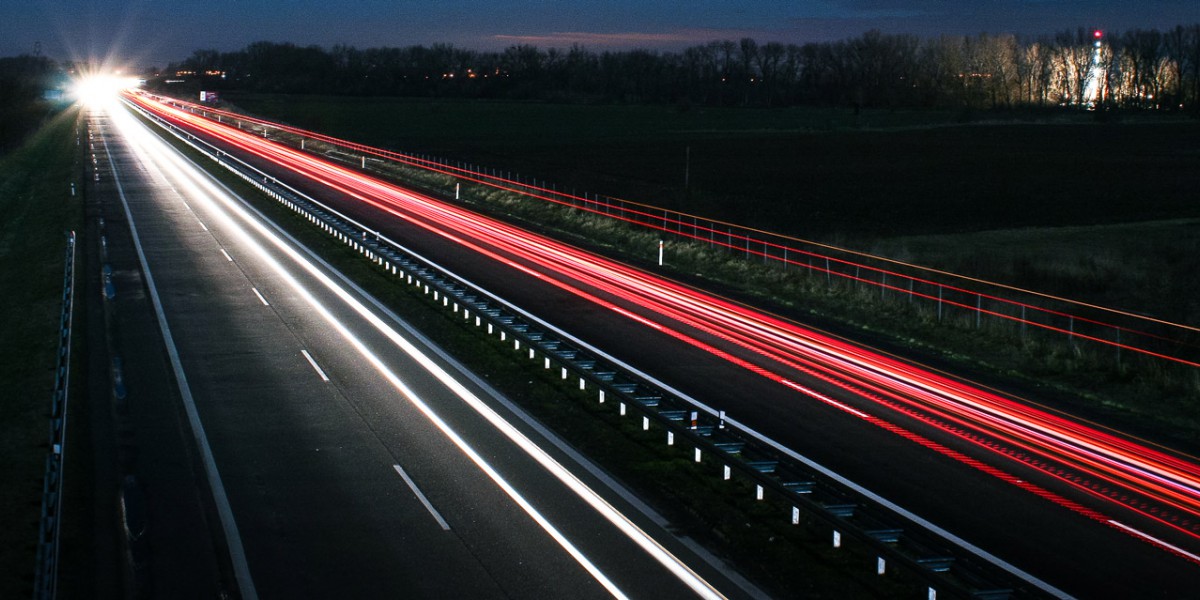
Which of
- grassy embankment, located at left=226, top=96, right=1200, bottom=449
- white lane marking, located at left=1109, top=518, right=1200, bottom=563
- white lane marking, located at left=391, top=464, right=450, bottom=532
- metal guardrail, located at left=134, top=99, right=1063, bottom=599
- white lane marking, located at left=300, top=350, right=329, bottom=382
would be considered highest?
grassy embankment, located at left=226, top=96, right=1200, bottom=449

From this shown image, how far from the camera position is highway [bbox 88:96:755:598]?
11953 millimetres

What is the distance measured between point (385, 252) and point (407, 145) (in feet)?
214

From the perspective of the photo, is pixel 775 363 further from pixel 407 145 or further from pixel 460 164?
pixel 407 145

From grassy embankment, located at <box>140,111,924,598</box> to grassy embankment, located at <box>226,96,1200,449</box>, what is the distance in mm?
7998

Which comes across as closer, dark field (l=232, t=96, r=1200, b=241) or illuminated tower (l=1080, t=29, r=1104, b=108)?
dark field (l=232, t=96, r=1200, b=241)

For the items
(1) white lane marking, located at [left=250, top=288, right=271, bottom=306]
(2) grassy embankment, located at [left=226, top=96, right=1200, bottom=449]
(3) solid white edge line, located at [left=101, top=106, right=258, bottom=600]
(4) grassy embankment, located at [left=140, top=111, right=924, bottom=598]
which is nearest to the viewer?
(3) solid white edge line, located at [left=101, top=106, right=258, bottom=600]

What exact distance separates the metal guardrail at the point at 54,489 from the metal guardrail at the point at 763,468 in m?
8.04

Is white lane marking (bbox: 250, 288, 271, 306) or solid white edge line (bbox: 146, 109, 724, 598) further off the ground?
white lane marking (bbox: 250, 288, 271, 306)

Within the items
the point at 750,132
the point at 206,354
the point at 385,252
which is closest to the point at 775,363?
the point at 206,354

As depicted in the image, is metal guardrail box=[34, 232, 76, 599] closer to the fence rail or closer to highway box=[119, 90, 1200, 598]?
highway box=[119, 90, 1200, 598]

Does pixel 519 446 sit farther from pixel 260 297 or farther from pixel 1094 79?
pixel 1094 79

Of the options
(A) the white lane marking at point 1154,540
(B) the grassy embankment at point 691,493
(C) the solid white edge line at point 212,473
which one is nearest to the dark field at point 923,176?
(A) the white lane marking at point 1154,540

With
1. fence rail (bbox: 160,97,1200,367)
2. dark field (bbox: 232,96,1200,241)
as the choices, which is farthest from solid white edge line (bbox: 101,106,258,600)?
dark field (bbox: 232,96,1200,241)

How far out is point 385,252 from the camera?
113 feet
